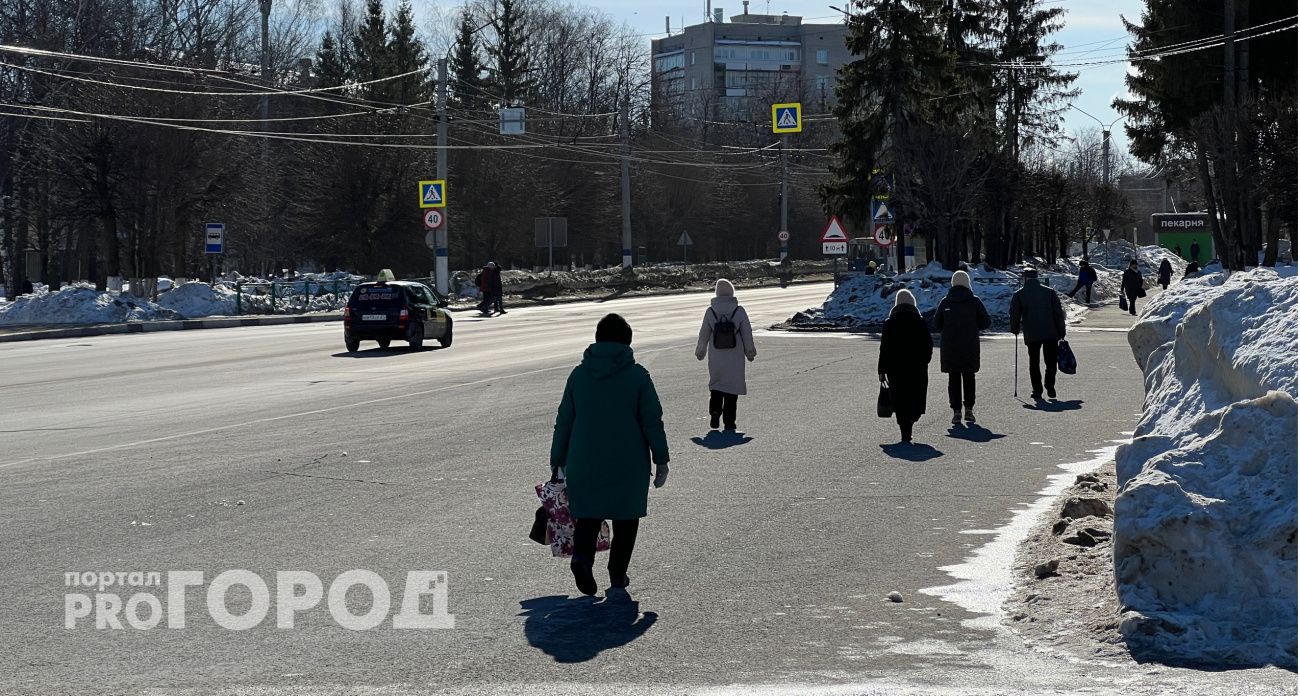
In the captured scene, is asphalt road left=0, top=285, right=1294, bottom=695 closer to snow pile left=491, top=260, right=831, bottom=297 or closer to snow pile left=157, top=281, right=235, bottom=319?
snow pile left=157, top=281, right=235, bottom=319

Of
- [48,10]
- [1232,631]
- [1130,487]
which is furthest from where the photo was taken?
[48,10]

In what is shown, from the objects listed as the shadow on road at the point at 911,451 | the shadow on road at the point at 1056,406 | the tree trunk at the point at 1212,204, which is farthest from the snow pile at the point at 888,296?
the shadow on road at the point at 911,451

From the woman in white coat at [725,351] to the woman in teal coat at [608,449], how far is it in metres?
7.51

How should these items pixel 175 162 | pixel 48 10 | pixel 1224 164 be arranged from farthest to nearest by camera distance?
pixel 48 10, pixel 175 162, pixel 1224 164

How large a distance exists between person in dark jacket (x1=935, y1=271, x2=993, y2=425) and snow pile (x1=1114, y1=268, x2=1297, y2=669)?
7.93 m

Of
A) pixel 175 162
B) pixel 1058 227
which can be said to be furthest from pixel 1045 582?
pixel 1058 227

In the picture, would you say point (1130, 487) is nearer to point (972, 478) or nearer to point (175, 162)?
point (972, 478)

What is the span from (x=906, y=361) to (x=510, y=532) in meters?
6.28

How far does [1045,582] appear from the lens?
7.86m

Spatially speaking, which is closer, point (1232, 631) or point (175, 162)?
point (1232, 631)

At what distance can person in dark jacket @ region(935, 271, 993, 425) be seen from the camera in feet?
52.7

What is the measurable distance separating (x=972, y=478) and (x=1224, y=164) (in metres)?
30.3

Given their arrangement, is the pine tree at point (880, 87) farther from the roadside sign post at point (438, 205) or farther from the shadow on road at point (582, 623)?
the shadow on road at point (582, 623)

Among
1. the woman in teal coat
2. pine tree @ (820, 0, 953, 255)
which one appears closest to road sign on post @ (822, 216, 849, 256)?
pine tree @ (820, 0, 953, 255)
